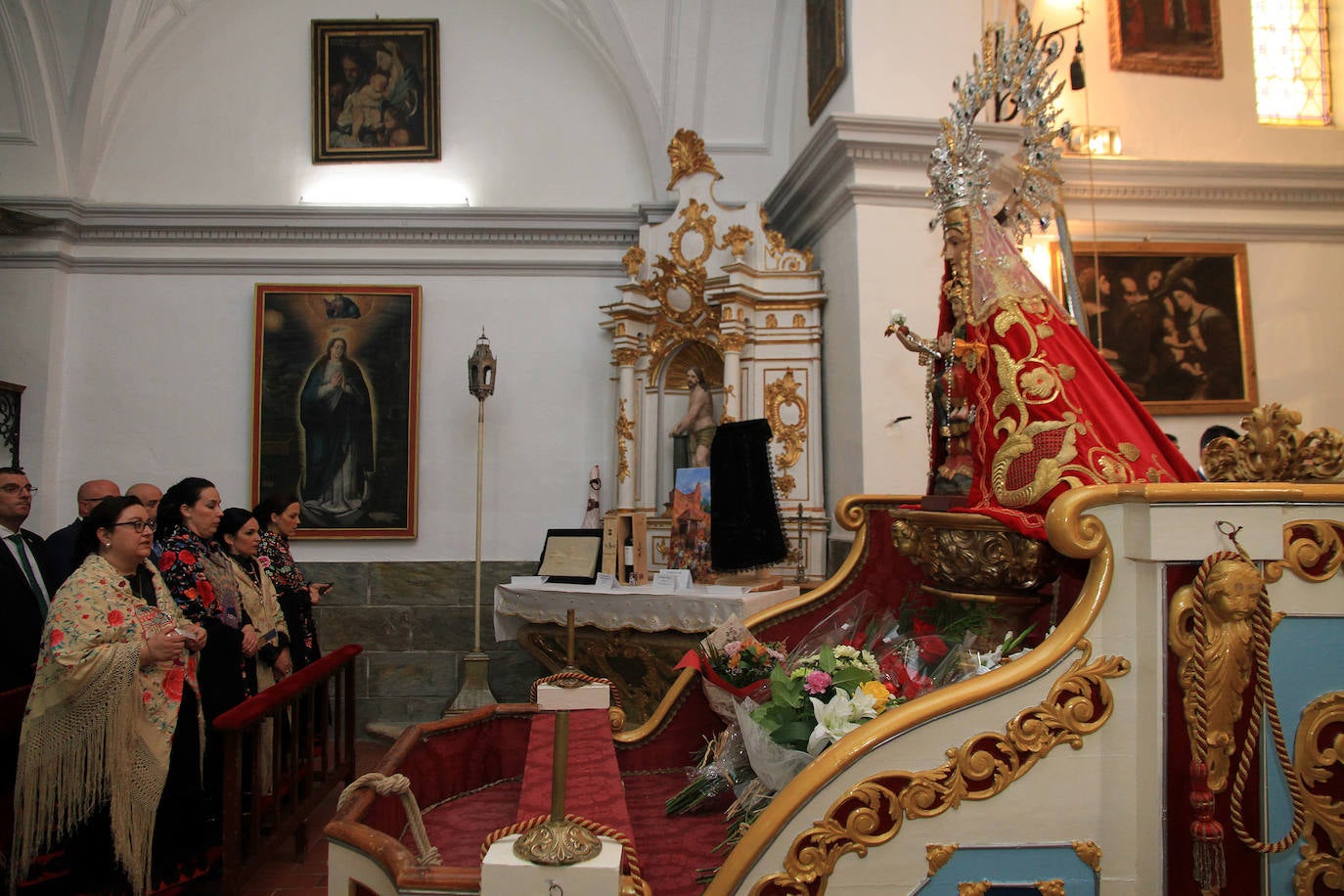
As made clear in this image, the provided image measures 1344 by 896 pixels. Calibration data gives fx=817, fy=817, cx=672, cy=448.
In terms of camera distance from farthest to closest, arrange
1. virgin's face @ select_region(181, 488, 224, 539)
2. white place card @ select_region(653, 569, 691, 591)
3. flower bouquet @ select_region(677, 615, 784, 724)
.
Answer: white place card @ select_region(653, 569, 691, 591) < virgin's face @ select_region(181, 488, 224, 539) < flower bouquet @ select_region(677, 615, 784, 724)

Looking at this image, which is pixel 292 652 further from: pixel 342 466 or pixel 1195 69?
pixel 1195 69

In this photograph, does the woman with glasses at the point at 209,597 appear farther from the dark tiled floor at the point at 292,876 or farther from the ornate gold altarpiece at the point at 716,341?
the ornate gold altarpiece at the point at 716,341

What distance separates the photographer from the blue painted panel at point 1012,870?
5.10ft

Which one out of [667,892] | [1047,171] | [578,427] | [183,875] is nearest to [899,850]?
[667,892]

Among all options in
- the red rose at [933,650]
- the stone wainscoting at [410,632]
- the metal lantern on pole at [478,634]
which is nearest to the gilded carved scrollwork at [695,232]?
the metal lantern on pole at [478,634]

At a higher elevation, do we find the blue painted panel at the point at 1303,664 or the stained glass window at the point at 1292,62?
the stained glass window at the point at 1292,62

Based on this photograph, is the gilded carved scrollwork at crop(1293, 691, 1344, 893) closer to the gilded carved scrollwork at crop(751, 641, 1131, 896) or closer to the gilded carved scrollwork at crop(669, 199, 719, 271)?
the gilded carved scrollwork at crop(751, 641, 1131, 896)

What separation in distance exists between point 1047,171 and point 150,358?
762 cm

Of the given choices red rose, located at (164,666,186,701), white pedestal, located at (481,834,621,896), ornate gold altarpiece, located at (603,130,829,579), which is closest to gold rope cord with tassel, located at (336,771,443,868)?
white pedestal, located at (481,834,621,896)

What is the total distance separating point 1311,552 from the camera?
1607 millimetres

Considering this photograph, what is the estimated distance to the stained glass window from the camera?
6883 mm

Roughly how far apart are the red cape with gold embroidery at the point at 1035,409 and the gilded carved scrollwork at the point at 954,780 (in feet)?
1.42

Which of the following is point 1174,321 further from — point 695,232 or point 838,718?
point 838,718

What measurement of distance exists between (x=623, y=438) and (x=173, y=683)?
13.4ft
